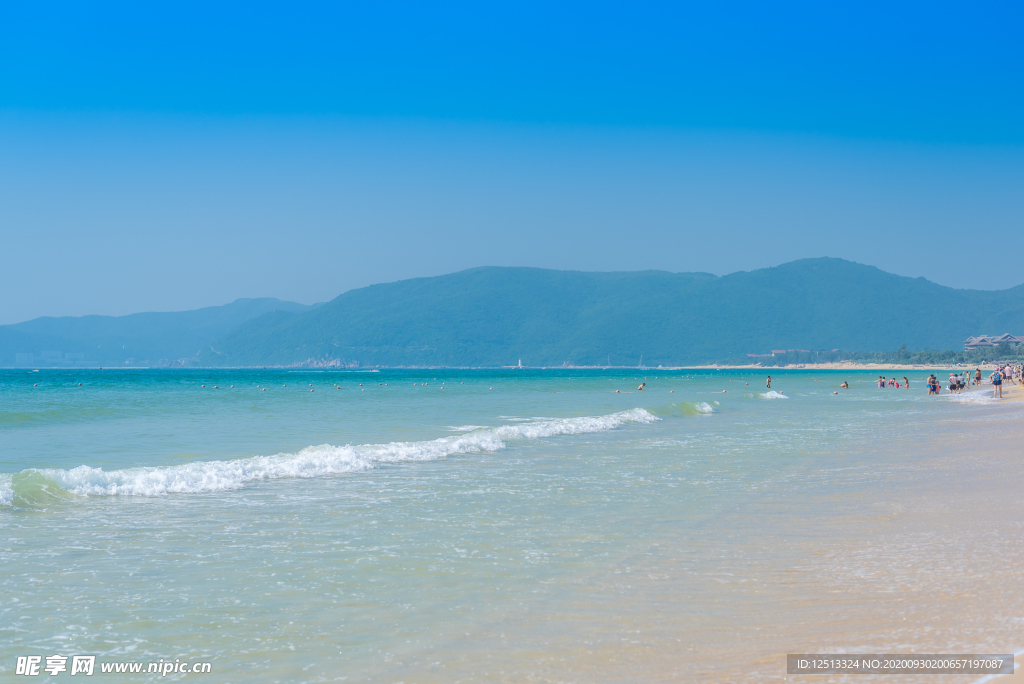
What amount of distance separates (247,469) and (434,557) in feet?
24.7

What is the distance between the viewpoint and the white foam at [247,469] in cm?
1155

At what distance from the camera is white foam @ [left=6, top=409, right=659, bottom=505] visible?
37.9 feet

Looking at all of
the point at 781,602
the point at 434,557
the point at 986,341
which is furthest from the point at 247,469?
the point at 986,341

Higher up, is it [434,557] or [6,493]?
[6,493]

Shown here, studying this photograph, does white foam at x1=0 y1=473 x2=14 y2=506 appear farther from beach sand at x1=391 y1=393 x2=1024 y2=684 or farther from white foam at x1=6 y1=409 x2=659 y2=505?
beach sand at x1=391 y1=393 x2=1024 y2=684

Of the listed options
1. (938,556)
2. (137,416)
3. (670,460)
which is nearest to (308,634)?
(938,556)

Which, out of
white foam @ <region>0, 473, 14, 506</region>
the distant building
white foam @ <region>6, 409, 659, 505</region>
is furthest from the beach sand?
the distant building

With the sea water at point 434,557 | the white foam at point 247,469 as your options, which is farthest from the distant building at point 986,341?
the sea water at point 434,557

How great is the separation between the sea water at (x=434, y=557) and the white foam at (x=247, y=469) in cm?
6

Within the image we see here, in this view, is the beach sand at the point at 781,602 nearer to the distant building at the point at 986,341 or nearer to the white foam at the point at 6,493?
the white foam at the point at 6,493

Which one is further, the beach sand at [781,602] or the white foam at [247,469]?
the white foam at [247,469]

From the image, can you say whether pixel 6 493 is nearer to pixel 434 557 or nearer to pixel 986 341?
pixel 434 557

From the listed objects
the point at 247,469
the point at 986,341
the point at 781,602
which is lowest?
the point at 247,469

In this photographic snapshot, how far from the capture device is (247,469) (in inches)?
542
